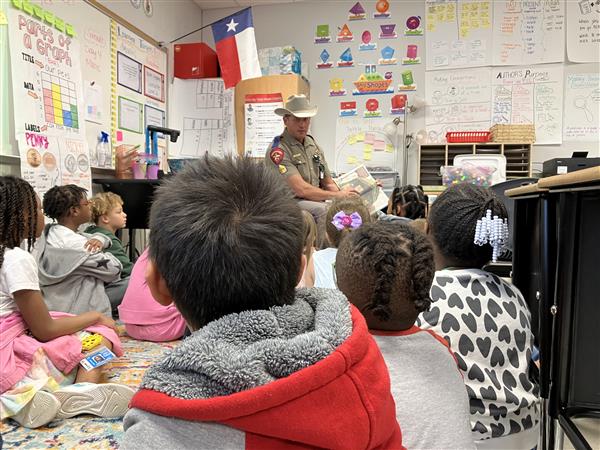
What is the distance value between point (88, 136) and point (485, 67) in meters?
3.44

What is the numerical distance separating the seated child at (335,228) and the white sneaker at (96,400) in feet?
2.33

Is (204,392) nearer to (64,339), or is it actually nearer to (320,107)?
(64,339)

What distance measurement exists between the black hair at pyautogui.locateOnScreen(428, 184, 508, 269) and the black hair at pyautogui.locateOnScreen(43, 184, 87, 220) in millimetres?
1923

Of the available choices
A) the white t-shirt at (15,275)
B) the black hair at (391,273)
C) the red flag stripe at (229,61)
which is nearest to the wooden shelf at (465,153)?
the red flag stripe at (229,61)

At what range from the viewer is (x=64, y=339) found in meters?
1.59

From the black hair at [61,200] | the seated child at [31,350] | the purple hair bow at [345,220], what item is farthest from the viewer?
the black hair at [61,200]

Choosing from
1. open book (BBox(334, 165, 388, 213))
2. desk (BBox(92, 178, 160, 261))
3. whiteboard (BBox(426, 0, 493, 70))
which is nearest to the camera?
open book (BBox(334, 165, 388, 213))

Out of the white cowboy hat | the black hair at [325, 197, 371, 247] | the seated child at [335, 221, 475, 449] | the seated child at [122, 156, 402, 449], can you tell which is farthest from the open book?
the seated child at [122, 156, 402, 449]

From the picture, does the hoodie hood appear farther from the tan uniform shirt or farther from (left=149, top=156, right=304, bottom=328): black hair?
the tan uniform shirt

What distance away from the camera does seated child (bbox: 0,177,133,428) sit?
1.42 meters

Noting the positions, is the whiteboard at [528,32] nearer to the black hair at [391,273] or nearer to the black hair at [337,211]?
the black hair at [337,211]

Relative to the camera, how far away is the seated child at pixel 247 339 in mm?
430

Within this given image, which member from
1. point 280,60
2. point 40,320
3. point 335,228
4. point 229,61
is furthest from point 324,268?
point 280,60

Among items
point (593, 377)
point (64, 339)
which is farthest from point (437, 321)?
point (64, 339)
